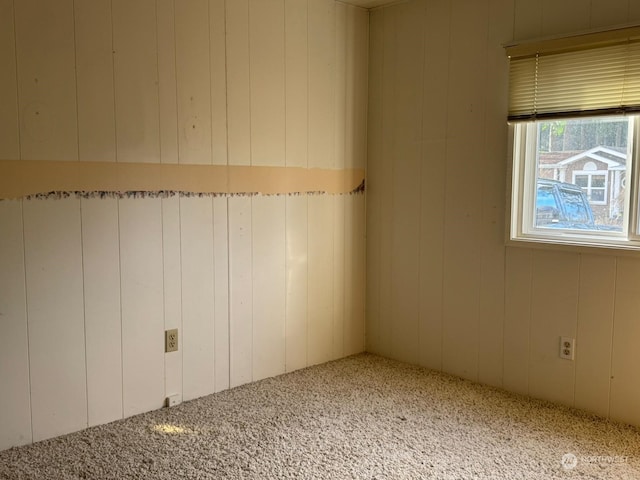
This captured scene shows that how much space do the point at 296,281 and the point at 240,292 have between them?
40cm

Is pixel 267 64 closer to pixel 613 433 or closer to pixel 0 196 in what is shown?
pixel 0 196

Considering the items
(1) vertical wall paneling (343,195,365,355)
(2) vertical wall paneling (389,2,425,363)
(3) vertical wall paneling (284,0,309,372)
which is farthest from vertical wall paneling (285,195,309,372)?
(2) vertical wall paneling (389,2,425,363)

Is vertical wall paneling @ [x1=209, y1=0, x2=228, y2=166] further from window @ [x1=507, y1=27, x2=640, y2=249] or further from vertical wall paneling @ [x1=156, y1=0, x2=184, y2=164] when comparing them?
window @ [x1=507, y1=27, x2=640, y2=249]

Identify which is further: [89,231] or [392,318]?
[392,318]

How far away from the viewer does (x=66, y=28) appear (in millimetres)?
2596

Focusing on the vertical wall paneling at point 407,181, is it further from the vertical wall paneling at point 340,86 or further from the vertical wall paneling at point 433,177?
the vertical wall paneling at point 340,86

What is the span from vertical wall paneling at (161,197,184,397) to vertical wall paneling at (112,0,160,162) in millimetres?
280

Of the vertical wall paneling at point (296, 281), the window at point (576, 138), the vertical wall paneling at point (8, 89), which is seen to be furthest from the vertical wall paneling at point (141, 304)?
the window at point (576, 138)

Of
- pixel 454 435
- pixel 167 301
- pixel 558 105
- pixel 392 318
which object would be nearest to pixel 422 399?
pixel 454 435

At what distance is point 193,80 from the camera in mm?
3021

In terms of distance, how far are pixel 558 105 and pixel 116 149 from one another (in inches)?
82.1

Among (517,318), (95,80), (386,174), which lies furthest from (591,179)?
(95,80)

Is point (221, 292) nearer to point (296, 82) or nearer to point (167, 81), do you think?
point (167, 81)

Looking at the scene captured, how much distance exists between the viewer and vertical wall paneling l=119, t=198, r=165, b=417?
287 centimetres
